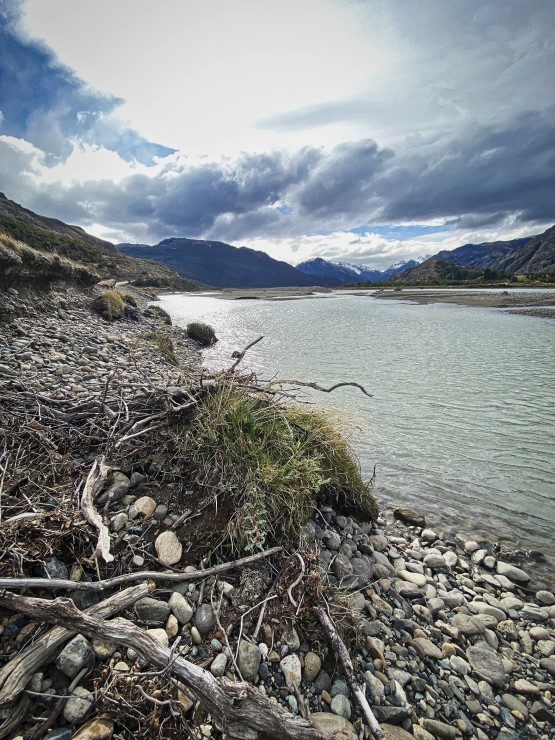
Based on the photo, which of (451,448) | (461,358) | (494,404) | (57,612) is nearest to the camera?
(57,612)

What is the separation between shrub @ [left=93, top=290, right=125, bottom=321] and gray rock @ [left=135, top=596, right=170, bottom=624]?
18.5m

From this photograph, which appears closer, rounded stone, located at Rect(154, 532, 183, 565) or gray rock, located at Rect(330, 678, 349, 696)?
gray rock, located at Rect(330, 678, 349, 696)

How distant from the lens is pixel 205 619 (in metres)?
2.75

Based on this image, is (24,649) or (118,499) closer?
(24,649)

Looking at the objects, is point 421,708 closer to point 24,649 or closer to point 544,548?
point 24,649

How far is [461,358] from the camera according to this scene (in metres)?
18.7

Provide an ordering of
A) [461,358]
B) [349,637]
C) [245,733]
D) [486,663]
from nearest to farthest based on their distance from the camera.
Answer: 1. [245,733]
2. [349,637]
3. [486,663]
4. [461,358]

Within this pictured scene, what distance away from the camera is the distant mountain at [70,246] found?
55.8 m

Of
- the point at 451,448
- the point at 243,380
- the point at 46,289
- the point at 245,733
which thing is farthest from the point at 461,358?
the point at 46,289

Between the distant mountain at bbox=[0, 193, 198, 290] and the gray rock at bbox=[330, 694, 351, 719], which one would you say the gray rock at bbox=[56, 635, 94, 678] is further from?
the distant mountain at bbox=[0, 193, 198, 290]

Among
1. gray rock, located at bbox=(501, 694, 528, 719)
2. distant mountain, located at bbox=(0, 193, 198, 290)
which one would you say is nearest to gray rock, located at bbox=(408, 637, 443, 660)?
gray rock, located at bbox=(501, 694, 528, 719)

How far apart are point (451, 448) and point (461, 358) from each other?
12.1 meters

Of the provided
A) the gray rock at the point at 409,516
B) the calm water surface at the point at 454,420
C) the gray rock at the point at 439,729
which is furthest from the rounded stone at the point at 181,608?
the gray rock at the point at 409,516

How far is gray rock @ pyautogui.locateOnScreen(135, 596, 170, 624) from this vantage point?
2.69 meters
